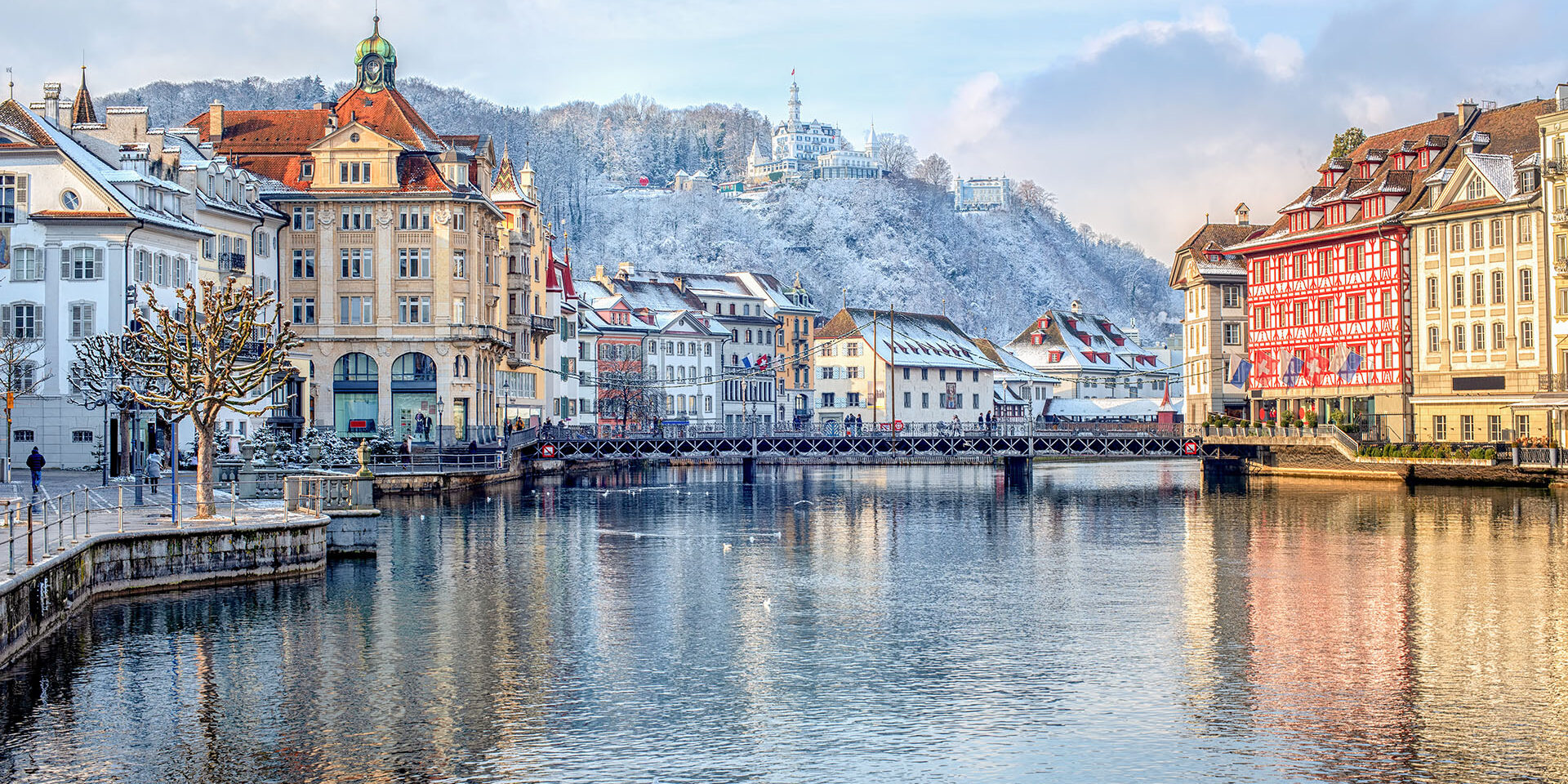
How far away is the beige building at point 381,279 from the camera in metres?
93.8

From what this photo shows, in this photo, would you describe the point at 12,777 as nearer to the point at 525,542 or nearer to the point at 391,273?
the point at 525,542

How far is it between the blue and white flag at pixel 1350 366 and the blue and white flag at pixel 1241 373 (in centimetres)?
911

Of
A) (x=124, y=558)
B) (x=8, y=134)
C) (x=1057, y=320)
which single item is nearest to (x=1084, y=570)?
(x=124, y=558)

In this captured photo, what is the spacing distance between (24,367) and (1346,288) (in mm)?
69033

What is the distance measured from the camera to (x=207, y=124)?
326 feet


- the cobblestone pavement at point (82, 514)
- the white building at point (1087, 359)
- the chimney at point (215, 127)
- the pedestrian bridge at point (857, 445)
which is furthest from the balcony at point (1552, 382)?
the white building at point (1087, 359)

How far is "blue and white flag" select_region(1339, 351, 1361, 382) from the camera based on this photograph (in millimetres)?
100188

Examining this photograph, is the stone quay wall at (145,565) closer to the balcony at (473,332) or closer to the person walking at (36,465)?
the person walking at (36,465)

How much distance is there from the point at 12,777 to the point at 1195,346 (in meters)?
100

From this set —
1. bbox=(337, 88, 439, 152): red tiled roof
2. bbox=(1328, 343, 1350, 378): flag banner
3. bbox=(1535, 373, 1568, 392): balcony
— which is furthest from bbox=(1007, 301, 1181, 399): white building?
bbox=(337, 88, 439, 152): red tiled roof

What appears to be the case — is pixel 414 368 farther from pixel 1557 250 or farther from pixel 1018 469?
pixel 1557 250

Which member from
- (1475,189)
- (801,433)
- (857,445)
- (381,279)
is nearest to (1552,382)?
(1475,189)

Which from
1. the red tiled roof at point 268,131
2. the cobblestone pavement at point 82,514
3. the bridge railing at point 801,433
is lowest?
the cobblestone pavement at point 82,514

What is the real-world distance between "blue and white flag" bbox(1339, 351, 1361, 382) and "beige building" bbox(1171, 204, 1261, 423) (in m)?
11.1
